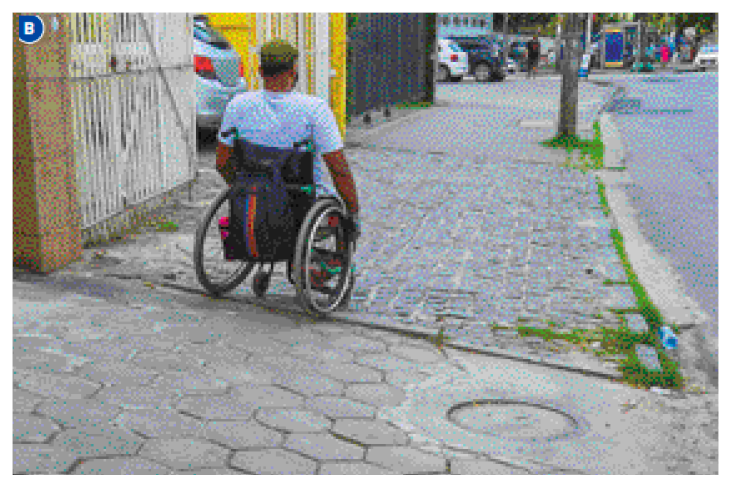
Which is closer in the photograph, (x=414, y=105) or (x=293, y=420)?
(x=293, y=420)

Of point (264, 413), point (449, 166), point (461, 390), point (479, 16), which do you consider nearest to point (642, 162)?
point (449, 166)

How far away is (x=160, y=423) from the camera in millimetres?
3848

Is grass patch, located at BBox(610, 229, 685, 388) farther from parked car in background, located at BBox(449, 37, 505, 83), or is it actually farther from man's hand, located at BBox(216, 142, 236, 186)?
parked car in background, located at BBox(449, 37, 505, 83)

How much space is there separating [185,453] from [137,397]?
64 centimetres

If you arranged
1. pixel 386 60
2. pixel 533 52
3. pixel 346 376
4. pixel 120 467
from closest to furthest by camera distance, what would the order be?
pixel 120 467
pixel 346 376
pixel 386 60
pixel 533 52

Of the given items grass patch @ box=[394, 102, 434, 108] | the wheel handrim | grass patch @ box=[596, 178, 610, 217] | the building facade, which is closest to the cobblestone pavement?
the wheel handrim

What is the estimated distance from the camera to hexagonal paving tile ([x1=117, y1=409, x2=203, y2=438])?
376 cm

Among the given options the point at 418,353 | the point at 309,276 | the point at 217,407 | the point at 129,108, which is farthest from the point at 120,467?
the point at 129,108

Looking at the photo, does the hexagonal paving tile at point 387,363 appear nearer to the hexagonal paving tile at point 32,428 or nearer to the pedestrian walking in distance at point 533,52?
the hexagonal paving tile at point 32,428

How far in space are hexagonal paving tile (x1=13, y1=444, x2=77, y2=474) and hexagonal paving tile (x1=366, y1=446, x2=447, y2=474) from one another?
1150mm

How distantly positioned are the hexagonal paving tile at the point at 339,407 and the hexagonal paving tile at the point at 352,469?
488 millimetres

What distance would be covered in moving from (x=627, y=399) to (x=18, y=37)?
411 cm

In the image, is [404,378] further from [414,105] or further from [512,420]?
[414,105]

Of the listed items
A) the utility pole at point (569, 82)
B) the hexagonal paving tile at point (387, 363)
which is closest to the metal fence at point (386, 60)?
the utility pole at point (569, 82)
